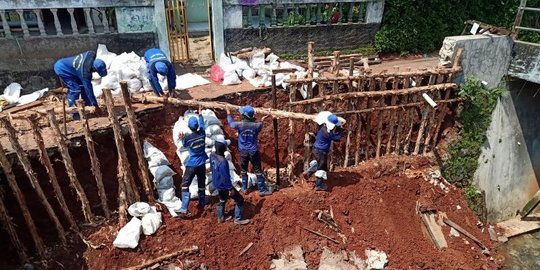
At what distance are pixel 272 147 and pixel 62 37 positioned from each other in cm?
553

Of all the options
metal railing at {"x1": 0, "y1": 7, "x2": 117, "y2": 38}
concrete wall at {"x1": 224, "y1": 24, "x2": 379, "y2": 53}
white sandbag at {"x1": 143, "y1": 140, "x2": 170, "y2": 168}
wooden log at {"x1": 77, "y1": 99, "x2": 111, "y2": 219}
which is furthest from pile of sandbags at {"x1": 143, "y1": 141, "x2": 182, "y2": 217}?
concrete wall at {"x1": 224, "y1": 24, "x2": 379, "y2": 53}

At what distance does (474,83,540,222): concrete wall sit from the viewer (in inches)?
390

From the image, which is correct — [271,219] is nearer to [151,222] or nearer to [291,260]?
[291,260]

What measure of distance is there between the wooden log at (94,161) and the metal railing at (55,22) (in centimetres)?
317

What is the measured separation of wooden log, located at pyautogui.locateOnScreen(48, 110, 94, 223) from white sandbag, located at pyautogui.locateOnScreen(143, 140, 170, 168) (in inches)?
50.2

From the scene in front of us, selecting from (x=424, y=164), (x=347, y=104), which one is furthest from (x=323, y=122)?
(x=424, y=164)

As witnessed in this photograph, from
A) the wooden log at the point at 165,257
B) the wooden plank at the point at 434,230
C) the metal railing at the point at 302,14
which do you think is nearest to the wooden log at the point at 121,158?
the wooden log at the point at 165,257

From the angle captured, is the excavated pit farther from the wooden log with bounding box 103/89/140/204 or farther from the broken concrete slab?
the wooden log with bounding box 103/89/140/204

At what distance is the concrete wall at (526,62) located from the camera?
30.2 feet

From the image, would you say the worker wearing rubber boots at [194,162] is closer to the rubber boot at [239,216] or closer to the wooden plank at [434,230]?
the rubber boot at [239,216]

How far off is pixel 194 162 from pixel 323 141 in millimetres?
2553

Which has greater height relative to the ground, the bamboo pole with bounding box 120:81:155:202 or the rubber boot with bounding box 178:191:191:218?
the bamboo pole with bounding box 120:81:155:202

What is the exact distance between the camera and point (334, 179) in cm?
845

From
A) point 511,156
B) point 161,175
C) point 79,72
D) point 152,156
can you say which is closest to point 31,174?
point 152,156
